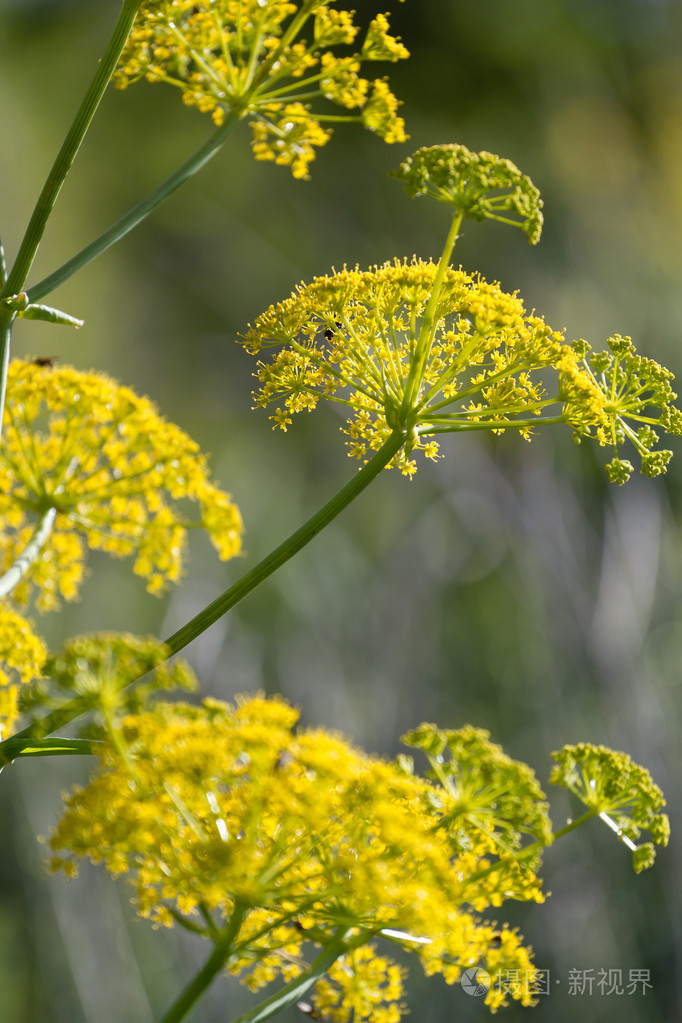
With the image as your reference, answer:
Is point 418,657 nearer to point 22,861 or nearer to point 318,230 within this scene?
point 22,861

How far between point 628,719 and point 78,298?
6586mm

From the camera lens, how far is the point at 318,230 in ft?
30.9

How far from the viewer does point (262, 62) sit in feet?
3.09

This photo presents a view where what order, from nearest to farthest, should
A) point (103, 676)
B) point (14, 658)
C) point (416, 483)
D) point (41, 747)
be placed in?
point (103, 676) → point (41, 747) → point (14, 658) → point (416, 483)

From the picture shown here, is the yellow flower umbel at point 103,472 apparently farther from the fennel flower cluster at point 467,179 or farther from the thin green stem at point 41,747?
the fennel flower cluster at point 467,179

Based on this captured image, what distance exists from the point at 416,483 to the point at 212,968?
25.2ft

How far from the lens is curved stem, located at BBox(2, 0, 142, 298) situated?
76 cm

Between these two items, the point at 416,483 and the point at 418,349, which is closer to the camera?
the point at 418,349

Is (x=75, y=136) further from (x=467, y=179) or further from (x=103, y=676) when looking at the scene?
(x=103, y=676)

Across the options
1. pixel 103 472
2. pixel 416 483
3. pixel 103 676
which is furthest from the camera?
Result: pixel 416 483

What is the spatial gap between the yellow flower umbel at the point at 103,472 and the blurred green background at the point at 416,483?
378 centimetres

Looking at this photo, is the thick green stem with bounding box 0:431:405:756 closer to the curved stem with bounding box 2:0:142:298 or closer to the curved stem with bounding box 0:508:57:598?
the curved stem with bounding box 0:508:57:598

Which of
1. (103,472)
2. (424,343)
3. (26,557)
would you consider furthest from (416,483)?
(424,343)

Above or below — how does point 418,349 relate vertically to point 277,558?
above
